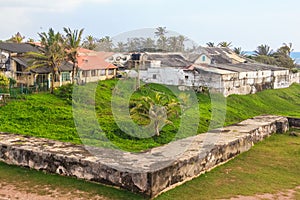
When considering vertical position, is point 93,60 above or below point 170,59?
below

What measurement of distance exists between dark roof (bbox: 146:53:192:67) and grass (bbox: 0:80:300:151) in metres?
2.84

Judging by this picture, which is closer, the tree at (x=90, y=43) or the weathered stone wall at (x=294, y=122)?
the weathered stone wall at (x=294, y=122)

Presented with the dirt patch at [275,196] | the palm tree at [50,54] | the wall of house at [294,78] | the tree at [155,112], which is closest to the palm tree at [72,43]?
the palm tree at [50,54]

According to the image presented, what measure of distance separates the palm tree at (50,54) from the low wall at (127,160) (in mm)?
9039

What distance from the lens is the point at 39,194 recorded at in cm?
860

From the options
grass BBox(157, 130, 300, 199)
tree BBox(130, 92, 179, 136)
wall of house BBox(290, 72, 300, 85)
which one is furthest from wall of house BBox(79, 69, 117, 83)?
wall of house BBox(290, 72, 300, 85)

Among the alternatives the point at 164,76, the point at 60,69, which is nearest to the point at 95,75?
the point at 60,69

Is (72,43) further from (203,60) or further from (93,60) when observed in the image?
(203,60)

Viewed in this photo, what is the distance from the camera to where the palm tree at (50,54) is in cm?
2055

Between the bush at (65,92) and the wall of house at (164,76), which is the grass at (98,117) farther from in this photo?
the wall of house at (164,76)

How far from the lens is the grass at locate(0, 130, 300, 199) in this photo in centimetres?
898

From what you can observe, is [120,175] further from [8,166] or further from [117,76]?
[117,76]

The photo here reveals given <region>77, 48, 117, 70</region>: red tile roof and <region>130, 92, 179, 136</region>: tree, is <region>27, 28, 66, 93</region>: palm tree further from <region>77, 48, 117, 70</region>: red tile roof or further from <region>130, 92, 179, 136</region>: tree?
<region>130, 92, 179, 136</region>: tree

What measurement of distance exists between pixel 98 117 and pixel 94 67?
980 cm
